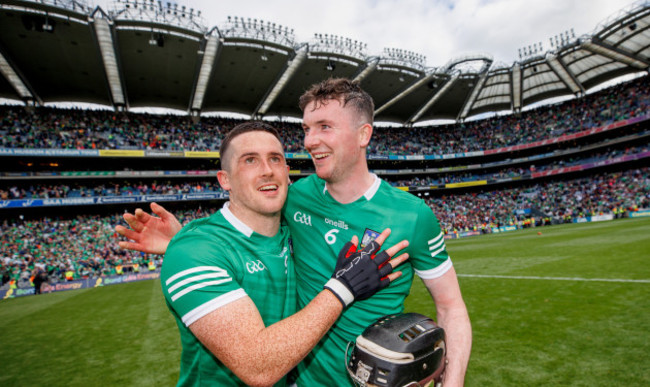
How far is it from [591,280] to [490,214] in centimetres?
3795

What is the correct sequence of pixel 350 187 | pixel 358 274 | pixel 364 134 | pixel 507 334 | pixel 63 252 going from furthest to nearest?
pixel 63 252, pixel 507 334, pixel 364 134, pixel 350 187, pixel 358 274

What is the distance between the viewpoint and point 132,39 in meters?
25.2

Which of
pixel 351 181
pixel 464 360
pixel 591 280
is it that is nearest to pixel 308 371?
pixel 464 360

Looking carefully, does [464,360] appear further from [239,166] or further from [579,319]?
[579,319]

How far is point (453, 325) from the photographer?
7.52 feet

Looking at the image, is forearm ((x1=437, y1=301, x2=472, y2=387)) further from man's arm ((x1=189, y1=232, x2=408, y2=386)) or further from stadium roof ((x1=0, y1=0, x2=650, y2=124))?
stadium roof ((x1=0, y1=0, x2=650, y2=124))

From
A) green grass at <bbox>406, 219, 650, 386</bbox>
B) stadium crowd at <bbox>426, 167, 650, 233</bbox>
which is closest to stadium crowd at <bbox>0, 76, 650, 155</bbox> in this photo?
stadium crowd at <bbox>426, 167, 650, 233</bbox>

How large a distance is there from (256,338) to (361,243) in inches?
46.0

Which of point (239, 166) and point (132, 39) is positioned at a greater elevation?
point (132, 39)

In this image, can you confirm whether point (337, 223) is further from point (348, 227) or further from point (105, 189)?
point (105, 189)

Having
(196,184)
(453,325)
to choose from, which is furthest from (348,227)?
(196,184)

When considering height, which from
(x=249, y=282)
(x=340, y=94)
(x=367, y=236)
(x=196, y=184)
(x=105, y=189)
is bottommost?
(x=105, y=189)

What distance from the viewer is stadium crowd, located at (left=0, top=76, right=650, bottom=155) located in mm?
31766

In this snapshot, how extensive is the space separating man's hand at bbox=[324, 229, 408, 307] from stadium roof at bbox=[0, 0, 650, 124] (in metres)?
28.3
